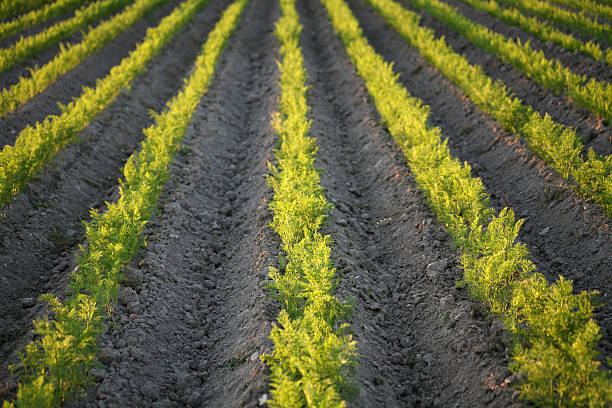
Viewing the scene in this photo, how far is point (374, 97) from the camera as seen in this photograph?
945 cm

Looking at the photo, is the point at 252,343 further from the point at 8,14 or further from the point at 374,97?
the point at 8,14

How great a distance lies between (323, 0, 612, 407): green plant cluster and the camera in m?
3.18

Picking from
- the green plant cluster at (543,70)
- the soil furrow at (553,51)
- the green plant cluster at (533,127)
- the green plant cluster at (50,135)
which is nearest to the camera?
the green plant cluster at (533,127)

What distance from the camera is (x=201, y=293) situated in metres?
5.09

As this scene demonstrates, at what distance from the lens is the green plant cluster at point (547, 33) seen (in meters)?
10.2

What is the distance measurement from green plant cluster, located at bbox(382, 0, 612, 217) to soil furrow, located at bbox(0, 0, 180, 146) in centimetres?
797

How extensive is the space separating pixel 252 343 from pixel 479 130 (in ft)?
19.7

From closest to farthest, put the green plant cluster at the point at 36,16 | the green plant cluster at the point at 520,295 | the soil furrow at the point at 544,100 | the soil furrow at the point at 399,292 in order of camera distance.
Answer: the green plant cluster at the point at 520,295 < the soil furrow at the point at 399,292 < the soil furrow at the point at 544,100 < the green plant cluster at the point at 36,16

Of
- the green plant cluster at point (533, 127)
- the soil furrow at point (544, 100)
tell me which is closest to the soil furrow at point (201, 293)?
the green plant cluster at point (533, 127)

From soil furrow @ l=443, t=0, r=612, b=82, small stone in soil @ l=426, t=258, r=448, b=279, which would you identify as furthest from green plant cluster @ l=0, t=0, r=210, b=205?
soil furrow @ l=443, t=0, r=612, b=82

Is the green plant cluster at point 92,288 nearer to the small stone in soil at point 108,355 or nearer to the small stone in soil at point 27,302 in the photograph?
the small stone in soil at point 108,355

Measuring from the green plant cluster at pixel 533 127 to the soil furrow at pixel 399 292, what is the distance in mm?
1840

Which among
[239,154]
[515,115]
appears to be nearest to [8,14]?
[239,154]

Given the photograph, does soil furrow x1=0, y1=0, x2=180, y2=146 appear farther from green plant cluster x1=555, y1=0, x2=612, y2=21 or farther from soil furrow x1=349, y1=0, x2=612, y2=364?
green plant cluster x1=555, y1=0, x2=612, y2=21
